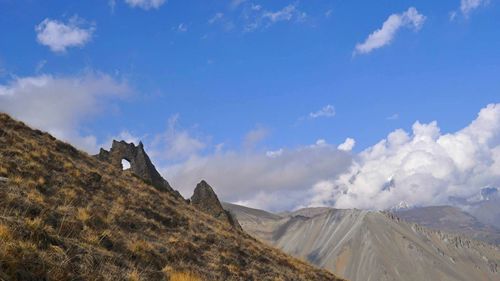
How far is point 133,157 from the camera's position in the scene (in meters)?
54.9

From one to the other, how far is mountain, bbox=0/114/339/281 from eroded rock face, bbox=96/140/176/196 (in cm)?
2029

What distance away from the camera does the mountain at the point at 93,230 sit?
39.4 feet

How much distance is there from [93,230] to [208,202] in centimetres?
3982

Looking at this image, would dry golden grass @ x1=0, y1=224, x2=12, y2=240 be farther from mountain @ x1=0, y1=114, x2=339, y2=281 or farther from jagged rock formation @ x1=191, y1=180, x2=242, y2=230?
jagged rock formation @ x1=191, y1=180, x2=242, y2=230

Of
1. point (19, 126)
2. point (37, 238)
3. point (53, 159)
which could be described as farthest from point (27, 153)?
point (37, 238)

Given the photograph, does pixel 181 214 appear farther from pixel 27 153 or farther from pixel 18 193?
pixel 18 193

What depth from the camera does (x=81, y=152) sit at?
3300 centimetres

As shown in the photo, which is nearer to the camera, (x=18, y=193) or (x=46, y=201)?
(x=18, y=193)

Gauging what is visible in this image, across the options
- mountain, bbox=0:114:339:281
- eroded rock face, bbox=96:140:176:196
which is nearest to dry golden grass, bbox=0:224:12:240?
mountain, bbox=0:114:339:281

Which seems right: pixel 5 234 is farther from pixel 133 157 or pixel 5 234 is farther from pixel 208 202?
pixel 208 202

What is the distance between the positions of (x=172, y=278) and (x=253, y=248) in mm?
15122

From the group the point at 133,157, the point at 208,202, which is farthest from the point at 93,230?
the point at 208,202

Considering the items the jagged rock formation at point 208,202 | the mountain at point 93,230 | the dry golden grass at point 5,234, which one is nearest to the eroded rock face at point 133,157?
the jagged rock formation at point 208,202

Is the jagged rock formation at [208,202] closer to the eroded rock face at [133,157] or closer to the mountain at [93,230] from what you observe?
the eroded rock face at [133,157]
